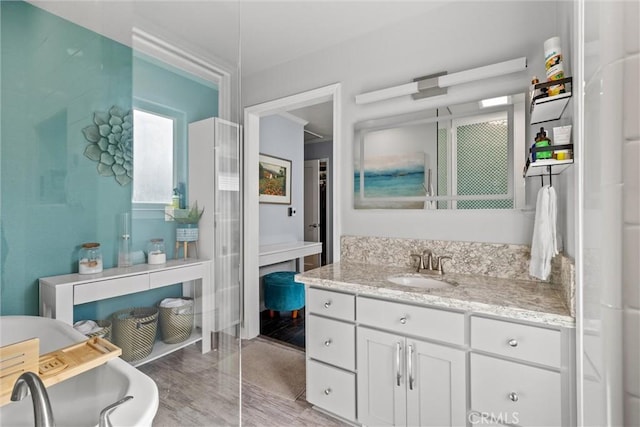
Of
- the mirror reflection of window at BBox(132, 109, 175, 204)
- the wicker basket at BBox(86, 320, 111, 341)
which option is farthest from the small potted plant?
the wicker basket at BBox(86, 320, 111, 341)

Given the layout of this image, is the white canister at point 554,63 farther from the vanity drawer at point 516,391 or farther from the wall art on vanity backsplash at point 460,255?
the vanity drawer at point 516,391

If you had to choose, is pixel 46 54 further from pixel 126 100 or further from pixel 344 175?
pixel 344 175

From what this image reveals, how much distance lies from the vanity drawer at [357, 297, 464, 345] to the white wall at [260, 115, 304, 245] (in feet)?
7.72

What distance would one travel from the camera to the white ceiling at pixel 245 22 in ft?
3.26

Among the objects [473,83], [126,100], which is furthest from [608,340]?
[473,83]

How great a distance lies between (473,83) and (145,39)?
177cm

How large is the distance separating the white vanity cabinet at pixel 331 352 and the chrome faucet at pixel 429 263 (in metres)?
0.55

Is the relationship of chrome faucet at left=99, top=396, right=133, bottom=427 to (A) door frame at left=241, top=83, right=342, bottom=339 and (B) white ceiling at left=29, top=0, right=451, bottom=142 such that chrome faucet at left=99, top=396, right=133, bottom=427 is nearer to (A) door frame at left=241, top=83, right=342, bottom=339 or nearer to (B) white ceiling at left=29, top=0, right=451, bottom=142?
(B) white ceiling at left=29, top=0, right=451, bottom=142

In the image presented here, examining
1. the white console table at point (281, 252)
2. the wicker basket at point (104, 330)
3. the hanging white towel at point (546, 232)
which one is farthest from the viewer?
the white console table at point (281, 252)

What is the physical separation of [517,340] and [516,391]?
8.4 inches

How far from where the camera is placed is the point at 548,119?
1.40 meters

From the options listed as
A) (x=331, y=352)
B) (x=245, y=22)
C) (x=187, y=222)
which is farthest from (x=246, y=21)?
(x=331, y=352)

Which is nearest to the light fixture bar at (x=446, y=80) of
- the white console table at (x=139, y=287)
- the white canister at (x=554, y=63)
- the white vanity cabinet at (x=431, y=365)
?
the white canister at (x=554, y=63)

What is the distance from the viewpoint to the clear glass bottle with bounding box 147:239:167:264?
3.34ft
